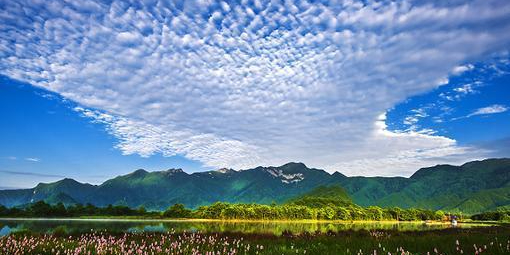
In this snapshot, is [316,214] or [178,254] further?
[316,214]

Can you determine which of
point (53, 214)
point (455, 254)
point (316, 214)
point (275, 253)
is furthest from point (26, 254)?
point (316, 214)

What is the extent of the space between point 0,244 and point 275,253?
10.9 m

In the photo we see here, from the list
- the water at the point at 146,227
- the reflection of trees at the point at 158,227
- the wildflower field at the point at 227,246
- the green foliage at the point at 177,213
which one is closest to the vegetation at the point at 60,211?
the green foliage at the point at 177,213

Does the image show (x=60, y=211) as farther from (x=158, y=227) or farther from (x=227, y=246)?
(x=227, y=246)

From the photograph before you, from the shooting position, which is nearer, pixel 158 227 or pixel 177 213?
pixel 158 227

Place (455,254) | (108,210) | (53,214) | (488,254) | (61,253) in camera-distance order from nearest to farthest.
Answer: (488,254), (455,254), (61,253), (53,214), (108,210)

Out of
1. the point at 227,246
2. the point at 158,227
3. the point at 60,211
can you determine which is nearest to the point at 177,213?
the point at 60,211

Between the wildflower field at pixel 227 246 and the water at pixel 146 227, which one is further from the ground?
the wildflower field at pixel 227 246

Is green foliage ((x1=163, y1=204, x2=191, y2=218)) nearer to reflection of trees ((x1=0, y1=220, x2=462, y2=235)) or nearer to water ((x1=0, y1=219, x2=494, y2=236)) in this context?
water ((x1=0, y1=219, x2=494, y2=236))

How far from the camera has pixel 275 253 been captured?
44.3 ft

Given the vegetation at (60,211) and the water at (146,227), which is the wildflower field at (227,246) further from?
the vegetation at (60,211)

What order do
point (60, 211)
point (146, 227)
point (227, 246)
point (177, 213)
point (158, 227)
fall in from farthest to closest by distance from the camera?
point (177, 213) → point (60, 211) → point (158, 227) → point (146, 227) → point (227, 246)

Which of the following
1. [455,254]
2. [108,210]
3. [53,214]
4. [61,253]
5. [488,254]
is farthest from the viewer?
[108,210]

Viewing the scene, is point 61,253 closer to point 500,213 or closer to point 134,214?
point 134,214
